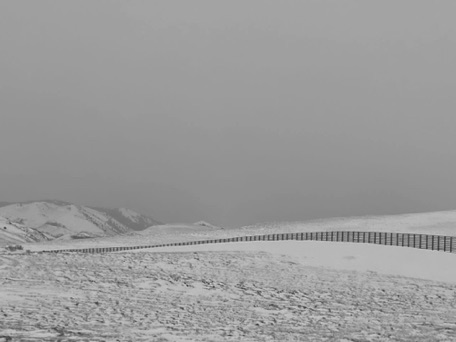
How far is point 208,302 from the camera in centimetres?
2325

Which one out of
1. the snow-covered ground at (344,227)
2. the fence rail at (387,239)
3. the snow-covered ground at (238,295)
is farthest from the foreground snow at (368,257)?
the snow-covered ground at (344,227)

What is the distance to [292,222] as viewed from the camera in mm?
99000

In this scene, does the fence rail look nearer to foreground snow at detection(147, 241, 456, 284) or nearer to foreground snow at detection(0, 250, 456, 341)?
foreground snow at detection(147, 241, 456, 284)

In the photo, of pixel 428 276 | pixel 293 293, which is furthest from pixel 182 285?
pixel 428 276

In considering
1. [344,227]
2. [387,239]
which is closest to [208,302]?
[387,239]

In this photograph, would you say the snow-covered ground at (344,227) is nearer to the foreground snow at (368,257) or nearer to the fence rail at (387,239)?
the fence rail at (387,239)

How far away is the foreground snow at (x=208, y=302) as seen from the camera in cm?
1731

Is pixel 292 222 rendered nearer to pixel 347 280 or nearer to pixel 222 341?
pixel 347 280

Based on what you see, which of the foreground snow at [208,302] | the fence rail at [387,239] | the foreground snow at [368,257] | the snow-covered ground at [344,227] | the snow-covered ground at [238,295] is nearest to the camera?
the foreground snow at [208,302]

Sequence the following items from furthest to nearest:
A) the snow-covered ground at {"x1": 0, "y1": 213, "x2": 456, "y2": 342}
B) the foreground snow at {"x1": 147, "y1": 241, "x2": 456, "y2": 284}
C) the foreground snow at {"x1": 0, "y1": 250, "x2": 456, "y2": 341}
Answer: the foreground snow at {"x1": 147, "y1": 241, "x2": 456, "y2": 284} < the snow-covered ground at {"x1": 0, "y1": 213, "x2": 456, "y2": 342} < the foreground snow at {"x1": 0, "y1": 250, "x2": 456, "y2": 341}

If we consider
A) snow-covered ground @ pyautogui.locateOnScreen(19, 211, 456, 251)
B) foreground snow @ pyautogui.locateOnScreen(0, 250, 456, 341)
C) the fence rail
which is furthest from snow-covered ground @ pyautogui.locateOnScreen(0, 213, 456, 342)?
snow-covered ground @ pyautogui.locateOnScreen(19, 211, 456, 251)

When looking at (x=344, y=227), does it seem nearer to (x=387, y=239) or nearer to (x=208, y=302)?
(x=387, y=239)

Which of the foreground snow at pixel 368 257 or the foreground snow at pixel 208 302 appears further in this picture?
the foreground snow at pixel 368 257

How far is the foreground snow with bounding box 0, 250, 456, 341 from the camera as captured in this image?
17.3 metres
